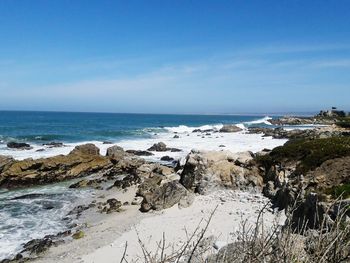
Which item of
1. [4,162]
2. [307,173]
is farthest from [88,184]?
[307,173]

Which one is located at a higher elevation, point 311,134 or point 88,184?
point 311,134

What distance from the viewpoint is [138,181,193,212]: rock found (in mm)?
16734

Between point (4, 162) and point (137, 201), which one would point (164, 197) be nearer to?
point (137, 201)

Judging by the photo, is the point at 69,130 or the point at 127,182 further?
the point at 69,130

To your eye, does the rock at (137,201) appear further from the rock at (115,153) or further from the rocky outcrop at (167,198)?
the rock at (115,153)

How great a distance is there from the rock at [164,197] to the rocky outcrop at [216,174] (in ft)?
5.25

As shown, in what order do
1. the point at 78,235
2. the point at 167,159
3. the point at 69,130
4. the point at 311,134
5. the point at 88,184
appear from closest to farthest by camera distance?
the point at 78,235
the point at 88,184
the point at 167,159
the point at 311,134
the point at 69,130

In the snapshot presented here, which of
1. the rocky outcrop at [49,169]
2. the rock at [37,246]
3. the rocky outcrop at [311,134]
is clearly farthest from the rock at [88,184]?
the rocky outcrop at [311,134]

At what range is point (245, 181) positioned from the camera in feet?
61.0

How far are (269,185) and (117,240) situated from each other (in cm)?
708

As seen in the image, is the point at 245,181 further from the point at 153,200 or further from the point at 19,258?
the point at 19,258

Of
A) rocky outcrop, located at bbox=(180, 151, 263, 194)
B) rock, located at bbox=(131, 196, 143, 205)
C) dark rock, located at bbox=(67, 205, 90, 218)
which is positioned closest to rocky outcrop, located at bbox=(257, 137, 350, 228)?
rocky outcrop, located at bbox=(180, 151, 263, 194)

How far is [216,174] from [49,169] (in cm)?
1373

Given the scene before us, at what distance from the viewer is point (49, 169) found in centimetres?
2788
